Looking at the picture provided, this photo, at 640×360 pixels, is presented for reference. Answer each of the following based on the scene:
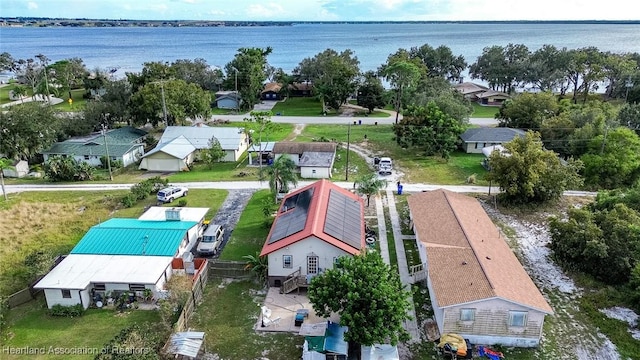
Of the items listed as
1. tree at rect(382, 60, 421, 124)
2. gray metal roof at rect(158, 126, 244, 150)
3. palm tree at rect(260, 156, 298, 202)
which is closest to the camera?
palm tree at rect(260, 156, 298, 202)

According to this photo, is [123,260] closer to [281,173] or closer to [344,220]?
[344,220]

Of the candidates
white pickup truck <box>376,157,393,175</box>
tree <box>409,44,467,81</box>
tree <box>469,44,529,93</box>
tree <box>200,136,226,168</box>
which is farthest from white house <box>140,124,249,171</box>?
tree <box>469,44,529,93</box>

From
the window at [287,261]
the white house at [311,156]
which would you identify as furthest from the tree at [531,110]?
the window at [287,261]

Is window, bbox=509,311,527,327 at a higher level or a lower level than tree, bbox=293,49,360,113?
lower

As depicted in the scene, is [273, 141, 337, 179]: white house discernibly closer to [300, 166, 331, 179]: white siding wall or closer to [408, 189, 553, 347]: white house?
[300, 166, 331, 179]: white siding wall

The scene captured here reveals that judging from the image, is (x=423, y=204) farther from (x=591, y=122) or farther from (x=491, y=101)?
(x=491, y=101)

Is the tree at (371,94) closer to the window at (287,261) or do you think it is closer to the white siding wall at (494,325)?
the window at (287,261)

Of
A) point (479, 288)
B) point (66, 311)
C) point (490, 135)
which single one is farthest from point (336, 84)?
point (66, 311)
